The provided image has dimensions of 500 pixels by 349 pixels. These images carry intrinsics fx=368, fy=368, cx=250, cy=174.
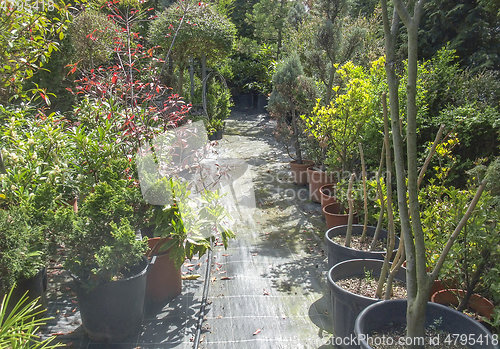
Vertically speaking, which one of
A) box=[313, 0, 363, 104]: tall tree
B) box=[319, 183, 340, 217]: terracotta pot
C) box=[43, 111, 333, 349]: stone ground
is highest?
box=[313, 0, 363, 104]: tall tree

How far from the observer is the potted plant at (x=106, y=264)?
2225 millimetres

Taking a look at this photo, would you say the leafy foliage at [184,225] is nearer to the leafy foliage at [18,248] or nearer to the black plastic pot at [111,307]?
the black plastic pot at [111,307]

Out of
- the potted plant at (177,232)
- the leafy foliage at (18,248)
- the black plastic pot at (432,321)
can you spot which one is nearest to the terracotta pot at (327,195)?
the potted plant at (177,232)

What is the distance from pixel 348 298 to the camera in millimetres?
2178

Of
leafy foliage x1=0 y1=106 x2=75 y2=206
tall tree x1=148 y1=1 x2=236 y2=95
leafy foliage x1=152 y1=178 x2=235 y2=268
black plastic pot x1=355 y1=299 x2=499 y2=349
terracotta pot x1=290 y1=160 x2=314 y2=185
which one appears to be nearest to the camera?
black plastic pot x1=355 y1=299 x2=499 y2=349

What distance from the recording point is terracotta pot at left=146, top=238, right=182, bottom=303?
9.14ft

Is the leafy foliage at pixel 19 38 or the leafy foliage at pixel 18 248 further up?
the leafy foliage at pixel 19 38

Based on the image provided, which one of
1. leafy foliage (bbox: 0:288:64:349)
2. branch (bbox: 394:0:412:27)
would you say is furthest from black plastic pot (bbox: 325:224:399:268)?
leafy foliage (bbox: 0:288:64:349)

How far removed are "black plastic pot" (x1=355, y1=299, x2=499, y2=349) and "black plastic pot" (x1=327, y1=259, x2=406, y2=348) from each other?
0.34ft

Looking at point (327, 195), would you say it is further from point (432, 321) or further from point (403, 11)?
point (403, 11)

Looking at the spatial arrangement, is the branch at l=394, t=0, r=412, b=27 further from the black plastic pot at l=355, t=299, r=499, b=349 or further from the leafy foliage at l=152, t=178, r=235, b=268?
the leafy foliage at l=152, t=178, r=235, b=268

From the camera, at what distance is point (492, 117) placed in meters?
3.50

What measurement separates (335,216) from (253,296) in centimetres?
128

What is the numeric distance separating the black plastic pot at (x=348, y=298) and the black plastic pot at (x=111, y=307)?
1.24 m
